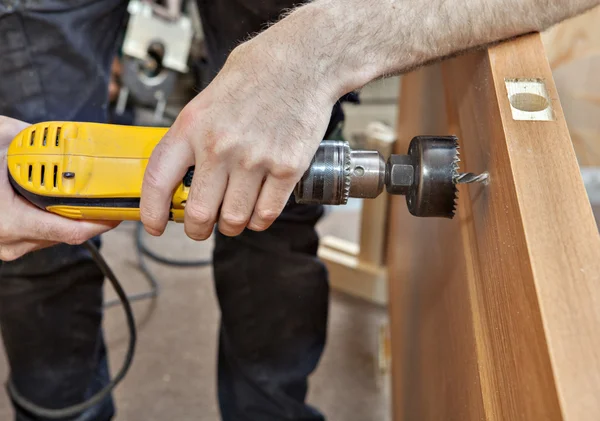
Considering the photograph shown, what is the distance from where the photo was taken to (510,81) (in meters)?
0.43

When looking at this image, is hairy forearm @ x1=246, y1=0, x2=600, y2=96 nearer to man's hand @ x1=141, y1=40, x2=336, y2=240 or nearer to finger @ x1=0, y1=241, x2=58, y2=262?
man's hand @ x1=141, y1=40, x2=336, y2=240

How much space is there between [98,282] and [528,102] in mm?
619

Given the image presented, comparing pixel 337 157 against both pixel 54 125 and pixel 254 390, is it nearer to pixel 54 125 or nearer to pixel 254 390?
pixel 54 125

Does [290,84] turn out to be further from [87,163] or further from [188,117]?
[87,163]

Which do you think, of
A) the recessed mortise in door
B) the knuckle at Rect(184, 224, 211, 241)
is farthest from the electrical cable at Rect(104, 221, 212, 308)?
the recessed mortise in door

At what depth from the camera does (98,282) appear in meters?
0.81

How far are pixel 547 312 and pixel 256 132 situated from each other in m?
0.25

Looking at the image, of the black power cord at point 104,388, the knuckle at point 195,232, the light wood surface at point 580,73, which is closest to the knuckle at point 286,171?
the knuckle at point 195,232

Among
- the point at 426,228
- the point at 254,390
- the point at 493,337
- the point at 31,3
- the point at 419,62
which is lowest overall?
the point at 254,390

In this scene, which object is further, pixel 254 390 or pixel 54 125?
pixel 254 390

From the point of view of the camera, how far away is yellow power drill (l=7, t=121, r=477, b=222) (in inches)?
18.8

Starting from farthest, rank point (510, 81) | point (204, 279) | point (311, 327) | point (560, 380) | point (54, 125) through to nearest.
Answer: point (204, 279)
point (311, 327)
point (54, 125)
point (510, 81)
point (560, 380)

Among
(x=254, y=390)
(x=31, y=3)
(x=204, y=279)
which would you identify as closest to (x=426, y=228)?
(x=254, y=390)

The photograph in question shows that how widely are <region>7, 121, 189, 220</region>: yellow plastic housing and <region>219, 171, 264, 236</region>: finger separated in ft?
0.17
